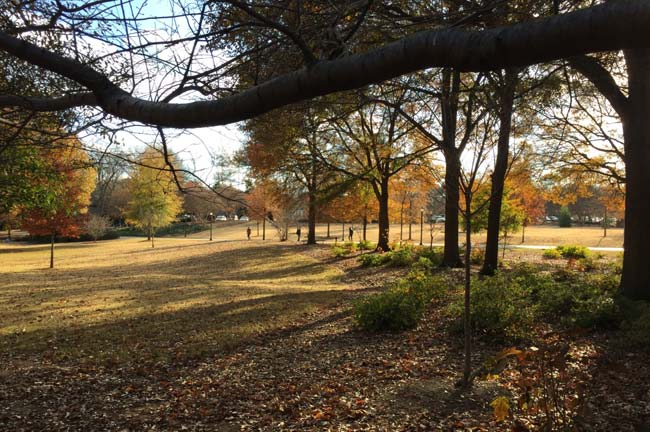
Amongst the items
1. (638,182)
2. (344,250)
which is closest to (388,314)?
(638,182)

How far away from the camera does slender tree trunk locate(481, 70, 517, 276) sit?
4.43m

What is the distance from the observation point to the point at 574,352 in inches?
207

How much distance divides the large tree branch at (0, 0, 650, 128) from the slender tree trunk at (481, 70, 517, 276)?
269 centimetres

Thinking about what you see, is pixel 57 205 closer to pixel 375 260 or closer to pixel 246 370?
pixel 375 260

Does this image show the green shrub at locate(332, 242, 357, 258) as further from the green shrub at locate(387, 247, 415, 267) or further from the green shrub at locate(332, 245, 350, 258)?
the green shrub at locate(387, 247, 415, 267)

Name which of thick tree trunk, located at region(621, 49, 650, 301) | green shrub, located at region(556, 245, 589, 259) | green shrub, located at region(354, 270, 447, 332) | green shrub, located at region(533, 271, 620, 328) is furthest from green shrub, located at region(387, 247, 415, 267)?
thick tree trunk, located at region(621, 49, 650, 301)

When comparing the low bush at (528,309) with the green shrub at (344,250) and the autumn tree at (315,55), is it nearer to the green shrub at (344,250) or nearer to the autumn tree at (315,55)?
the autumn tree at (315,55)

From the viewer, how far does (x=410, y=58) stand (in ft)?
6.32

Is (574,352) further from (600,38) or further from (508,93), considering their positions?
(600,38)

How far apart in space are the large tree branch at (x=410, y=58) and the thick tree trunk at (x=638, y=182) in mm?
7017

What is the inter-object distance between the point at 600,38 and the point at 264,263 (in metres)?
20.7

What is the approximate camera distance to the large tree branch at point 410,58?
5.12 ft

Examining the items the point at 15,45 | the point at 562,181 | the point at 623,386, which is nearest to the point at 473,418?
the point at 623,386

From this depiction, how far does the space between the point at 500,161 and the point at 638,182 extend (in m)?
2.93
